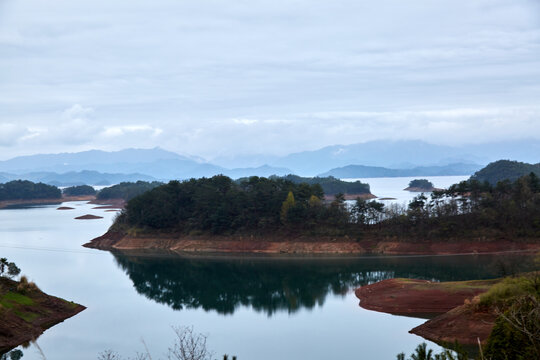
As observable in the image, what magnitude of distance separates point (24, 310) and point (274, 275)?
24.0 metres

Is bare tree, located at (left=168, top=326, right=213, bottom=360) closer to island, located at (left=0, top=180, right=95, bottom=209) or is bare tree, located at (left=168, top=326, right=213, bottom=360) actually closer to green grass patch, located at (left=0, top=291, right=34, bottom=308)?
green grass patch, located at (left=0, top=291, right=34, bottom=308)

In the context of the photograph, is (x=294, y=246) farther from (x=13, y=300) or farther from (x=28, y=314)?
(x=13, y=300)

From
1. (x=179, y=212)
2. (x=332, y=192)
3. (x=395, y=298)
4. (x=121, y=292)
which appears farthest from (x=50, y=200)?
(x=395, y=298)

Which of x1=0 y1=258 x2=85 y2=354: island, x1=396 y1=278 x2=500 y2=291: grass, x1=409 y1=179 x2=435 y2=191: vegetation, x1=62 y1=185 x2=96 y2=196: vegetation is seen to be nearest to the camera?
x1=0 y1=258 x2=85 y2=354: island

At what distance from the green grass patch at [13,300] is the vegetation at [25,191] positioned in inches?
5564

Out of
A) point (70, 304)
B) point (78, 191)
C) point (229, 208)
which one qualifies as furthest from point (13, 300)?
point (78, 191)

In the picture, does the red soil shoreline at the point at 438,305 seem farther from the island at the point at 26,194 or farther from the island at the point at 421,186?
the island at the point at 26,194

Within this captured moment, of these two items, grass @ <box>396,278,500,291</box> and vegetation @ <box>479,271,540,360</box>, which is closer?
vegetation @ <box>479,271,540,360</box>

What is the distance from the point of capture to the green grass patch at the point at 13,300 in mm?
32013

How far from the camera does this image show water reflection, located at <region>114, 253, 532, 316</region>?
138ft

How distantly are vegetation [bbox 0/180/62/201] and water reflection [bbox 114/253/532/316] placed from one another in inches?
4480

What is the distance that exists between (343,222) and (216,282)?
2287 centimetres

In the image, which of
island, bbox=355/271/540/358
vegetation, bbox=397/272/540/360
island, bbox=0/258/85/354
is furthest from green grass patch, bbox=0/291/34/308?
vegetation, bbox=397/272/540/360

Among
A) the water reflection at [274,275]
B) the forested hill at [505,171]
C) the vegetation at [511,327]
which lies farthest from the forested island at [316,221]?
the forested hill at [505,171]
